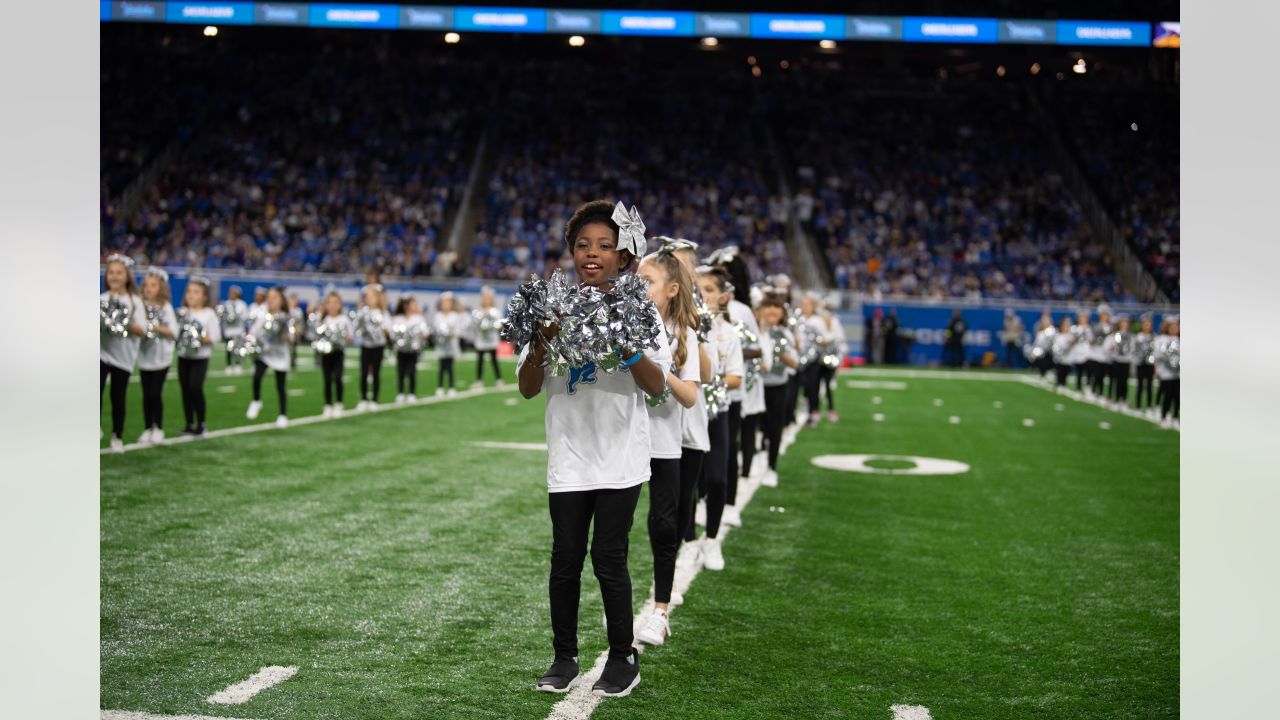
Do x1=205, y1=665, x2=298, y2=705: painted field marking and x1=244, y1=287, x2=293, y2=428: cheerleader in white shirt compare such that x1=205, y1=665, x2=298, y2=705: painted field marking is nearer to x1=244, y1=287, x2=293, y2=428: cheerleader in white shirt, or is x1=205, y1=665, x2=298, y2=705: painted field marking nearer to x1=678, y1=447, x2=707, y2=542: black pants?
x1=678, y1=447, x2=707, y2=542: black pants

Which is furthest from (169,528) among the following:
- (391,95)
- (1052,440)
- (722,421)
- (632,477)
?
(391,95)

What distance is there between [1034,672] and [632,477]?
1752 millimetres

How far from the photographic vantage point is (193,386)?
10.9 meters

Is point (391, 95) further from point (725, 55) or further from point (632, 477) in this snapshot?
point (632, 477)

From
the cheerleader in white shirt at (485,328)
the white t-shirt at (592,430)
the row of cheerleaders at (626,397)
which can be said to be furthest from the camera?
the cheerleader in white shirt at (485,328)

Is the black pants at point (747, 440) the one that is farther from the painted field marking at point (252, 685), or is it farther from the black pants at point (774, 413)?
the painted field marking at point (252, 685)

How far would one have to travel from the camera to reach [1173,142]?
3312 centimetres

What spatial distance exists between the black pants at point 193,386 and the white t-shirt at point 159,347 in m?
0.70

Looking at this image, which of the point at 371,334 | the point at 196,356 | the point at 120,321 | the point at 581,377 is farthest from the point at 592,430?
the point at 371,334

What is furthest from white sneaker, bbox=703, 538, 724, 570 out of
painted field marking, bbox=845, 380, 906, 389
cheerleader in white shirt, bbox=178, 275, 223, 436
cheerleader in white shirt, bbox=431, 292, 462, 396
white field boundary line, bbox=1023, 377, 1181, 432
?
painted field marking, bbox=845, 380, 906, 389

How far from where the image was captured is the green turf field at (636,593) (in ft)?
13.5

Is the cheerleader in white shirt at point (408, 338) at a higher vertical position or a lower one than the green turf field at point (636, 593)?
higher

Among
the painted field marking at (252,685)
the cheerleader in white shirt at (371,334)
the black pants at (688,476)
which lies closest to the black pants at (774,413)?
the black pants at (688,476)

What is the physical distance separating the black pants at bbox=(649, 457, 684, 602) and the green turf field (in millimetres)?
252
